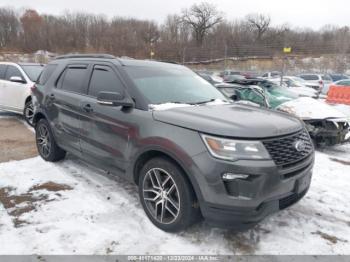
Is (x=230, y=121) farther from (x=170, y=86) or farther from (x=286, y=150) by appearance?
(x=170, y=86)

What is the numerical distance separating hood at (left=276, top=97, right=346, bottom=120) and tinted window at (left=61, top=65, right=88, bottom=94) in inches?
180

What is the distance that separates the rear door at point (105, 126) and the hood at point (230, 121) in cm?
55

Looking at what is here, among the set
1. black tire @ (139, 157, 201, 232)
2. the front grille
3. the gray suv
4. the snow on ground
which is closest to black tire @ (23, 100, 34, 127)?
the snow on ground

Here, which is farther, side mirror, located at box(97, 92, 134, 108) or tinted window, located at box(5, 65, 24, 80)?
tinted window, located at box(5, 65, 24, 80)

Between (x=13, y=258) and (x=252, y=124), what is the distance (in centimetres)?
247

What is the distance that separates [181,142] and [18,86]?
7035 millimetres

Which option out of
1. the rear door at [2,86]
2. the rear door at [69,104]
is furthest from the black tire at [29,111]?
the rear door at [69,104]

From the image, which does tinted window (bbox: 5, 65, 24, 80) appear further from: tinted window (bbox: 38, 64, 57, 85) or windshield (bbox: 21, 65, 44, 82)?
tinted window (bbox: 38, 64, 57, 85)

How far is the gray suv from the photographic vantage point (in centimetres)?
257

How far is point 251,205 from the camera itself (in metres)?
2.54

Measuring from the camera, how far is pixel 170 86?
3785 mm

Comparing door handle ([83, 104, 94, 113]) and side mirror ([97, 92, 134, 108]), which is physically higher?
side mirror ([97, 92, 134, 108])

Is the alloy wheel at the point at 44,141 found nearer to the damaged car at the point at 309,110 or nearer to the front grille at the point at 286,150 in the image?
the damaged car at the point at 309,110

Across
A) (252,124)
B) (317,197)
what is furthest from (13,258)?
(317,197)
